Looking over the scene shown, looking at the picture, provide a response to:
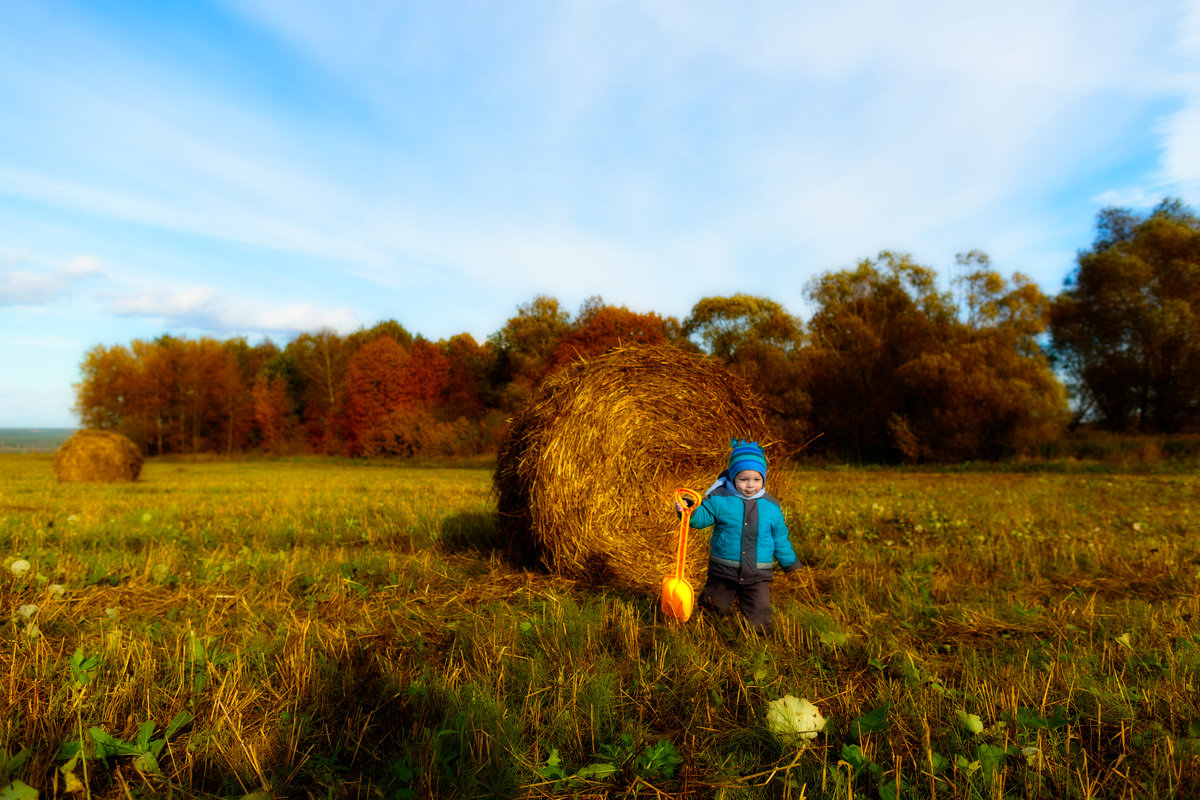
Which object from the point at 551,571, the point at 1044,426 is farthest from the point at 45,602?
the point at 1044,426

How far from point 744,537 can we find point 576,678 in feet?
5.44

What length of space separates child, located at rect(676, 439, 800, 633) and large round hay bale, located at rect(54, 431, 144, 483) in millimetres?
20510

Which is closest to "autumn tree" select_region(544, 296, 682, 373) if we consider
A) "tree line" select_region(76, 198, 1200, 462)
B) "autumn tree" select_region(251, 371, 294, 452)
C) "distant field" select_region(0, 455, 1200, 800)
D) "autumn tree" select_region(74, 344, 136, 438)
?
"tree line" select_region(76, 198, 1200, 462)

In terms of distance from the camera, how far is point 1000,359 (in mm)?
21859

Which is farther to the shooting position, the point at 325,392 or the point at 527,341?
the point at 325,392

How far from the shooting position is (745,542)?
4.28 m

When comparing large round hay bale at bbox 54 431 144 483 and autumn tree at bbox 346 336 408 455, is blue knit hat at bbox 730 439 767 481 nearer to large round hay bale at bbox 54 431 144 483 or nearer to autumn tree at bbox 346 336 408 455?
large round hay bale at bbox 54 431 144 483

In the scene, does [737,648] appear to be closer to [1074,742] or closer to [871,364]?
[1074,742]

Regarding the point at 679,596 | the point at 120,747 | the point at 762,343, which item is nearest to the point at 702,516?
the point at 679,596

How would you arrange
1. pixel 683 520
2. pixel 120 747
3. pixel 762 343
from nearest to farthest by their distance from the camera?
1. pixel 120 747
2. pixel 683 520
3. pixel 762 343

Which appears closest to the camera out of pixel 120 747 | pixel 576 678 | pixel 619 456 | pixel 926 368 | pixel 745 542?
pixel 120 747

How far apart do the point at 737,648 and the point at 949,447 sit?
70.5 feet

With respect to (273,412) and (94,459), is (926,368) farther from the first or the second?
(273,412)

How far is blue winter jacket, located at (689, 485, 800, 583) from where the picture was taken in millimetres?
4270
